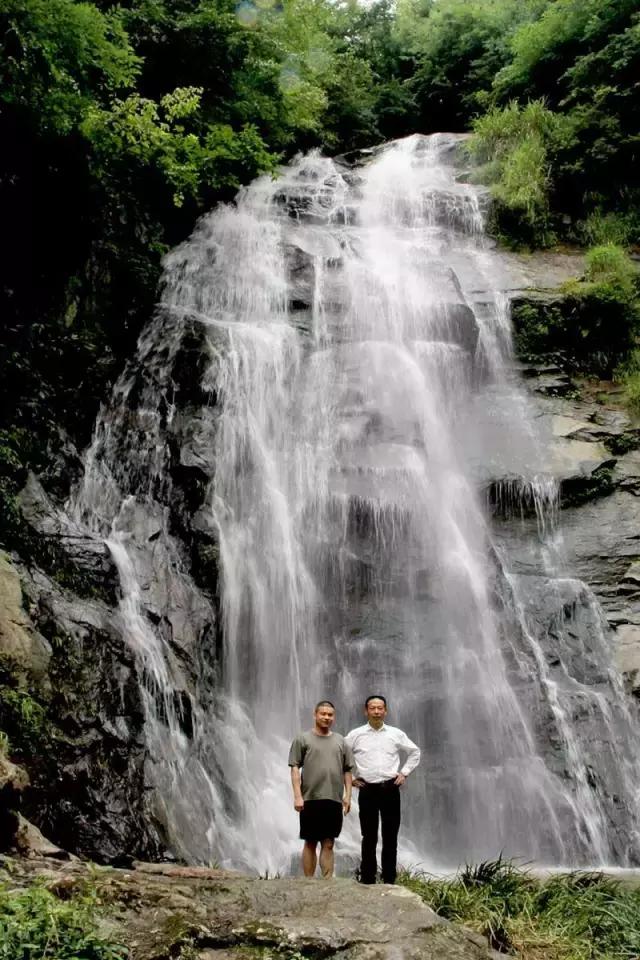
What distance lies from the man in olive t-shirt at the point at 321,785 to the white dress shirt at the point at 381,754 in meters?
0.10

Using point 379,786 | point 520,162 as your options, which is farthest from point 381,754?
point 520,162

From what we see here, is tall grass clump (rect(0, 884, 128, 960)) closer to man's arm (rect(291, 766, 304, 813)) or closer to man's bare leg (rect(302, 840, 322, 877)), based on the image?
man's arm (rect(291, 766, 304, 813))

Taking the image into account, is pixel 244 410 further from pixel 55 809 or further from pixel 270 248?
pixel 55 809

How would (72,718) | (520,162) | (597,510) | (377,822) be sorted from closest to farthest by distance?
(377,822)
(72,718)
(597,510)
(520,162)

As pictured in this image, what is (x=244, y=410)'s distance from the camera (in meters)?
11.2

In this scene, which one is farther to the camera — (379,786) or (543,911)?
(543,911)

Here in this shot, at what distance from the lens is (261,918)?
11.6 ft

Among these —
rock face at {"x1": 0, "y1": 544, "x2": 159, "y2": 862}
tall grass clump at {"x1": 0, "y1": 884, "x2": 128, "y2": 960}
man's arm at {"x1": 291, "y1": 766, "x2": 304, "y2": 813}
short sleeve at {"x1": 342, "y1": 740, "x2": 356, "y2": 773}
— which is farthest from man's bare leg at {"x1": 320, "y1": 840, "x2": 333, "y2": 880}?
tall grass clump at {"x1": 0, "y1": 884, "x2": 128, "y2": 960}

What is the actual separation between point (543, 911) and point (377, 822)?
1433 mm

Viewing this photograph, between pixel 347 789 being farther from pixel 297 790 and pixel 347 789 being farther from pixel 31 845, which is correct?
pixel 31 845

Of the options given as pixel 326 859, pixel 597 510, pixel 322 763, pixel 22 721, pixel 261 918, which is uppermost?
pixel 597 510

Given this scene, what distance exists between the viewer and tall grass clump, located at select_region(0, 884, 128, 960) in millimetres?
2846

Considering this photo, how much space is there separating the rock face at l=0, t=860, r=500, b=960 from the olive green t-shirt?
75 centimetres

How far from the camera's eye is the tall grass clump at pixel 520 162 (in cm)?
1548
